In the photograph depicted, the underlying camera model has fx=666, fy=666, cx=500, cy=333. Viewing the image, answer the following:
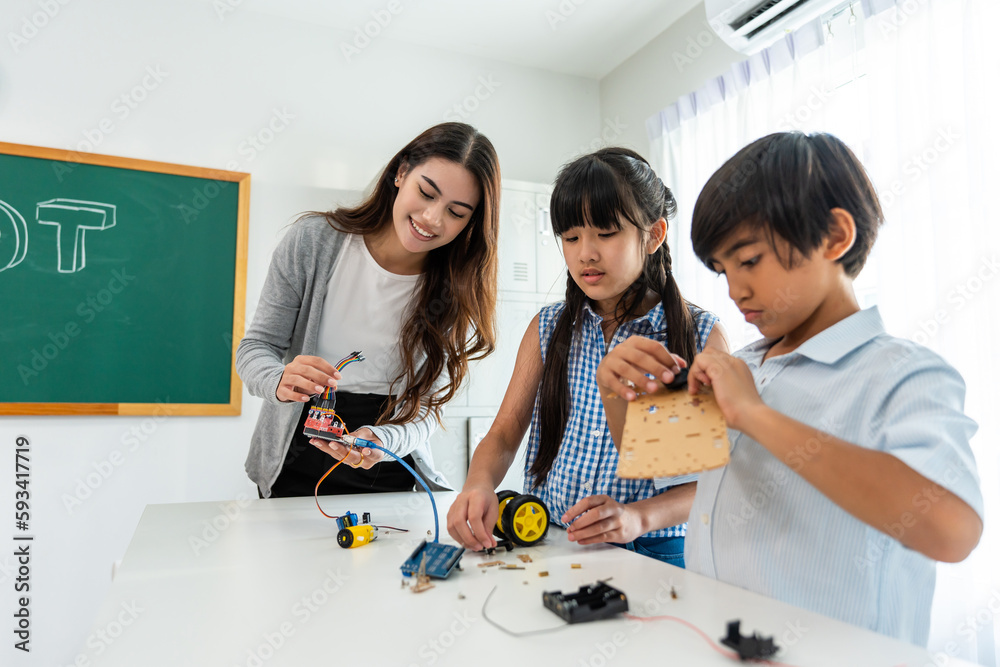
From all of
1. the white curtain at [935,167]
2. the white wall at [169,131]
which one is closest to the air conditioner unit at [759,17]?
the white curtain at [935,167]

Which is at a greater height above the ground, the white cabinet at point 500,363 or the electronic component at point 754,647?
the white cabinet at point 500,363

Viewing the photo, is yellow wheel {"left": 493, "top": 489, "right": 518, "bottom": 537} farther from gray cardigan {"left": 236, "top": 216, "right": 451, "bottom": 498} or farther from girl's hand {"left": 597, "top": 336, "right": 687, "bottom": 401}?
gray cardigan {"left": 236, "top": 216, "right": 451, "bottom": 498}

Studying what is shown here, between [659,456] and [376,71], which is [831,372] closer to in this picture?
[659,456]

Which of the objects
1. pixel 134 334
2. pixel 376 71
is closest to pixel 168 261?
pixel 134 334

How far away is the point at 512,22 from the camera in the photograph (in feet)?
9.54

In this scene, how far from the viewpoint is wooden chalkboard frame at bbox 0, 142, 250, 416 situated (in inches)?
93.8

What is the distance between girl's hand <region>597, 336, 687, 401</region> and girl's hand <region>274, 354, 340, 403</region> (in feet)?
1.84

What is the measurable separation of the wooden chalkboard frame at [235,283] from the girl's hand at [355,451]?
4.85 feet

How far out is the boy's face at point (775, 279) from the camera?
800 millimetres

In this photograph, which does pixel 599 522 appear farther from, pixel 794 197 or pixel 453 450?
pixel 453 450

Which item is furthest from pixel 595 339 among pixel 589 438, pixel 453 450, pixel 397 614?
pixel 453 450

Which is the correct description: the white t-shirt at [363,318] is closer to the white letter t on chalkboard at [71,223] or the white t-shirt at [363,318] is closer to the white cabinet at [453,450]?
the white cabinet at [453,450]

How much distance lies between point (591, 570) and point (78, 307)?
2.35 meters

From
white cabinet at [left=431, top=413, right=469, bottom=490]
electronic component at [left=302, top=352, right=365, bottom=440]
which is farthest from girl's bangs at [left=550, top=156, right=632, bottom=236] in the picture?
white cabinet at [left=431, top=413, right=469, bottom=490]
